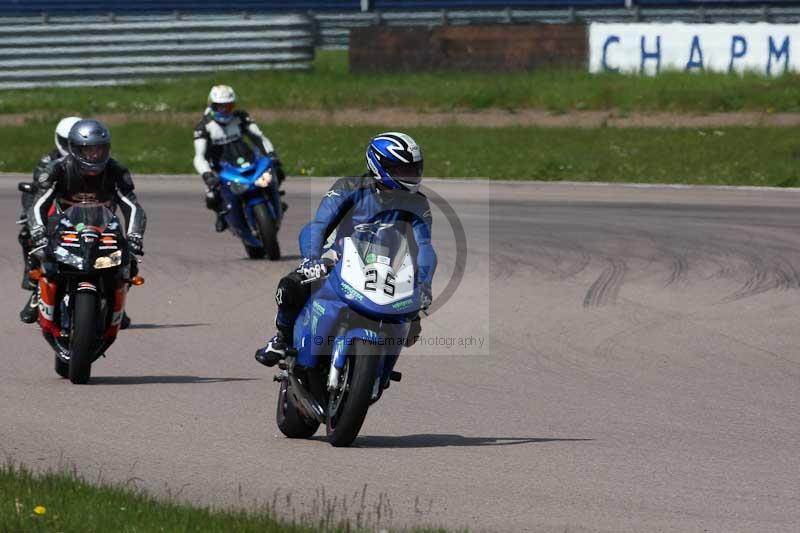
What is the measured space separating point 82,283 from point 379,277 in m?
2.82

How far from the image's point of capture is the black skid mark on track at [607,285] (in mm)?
13309

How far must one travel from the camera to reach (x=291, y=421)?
8227 mm

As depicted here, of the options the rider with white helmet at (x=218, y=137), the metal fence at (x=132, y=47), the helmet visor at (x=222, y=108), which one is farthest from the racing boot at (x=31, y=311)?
the metal fence at (x=132, y=47)

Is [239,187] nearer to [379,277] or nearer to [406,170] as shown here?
[406,170]

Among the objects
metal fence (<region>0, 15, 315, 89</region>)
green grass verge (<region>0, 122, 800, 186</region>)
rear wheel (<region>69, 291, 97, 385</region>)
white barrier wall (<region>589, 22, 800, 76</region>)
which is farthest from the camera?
metal fence (<region>0, 15, 315, 89</region>)

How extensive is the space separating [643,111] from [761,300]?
16396mm

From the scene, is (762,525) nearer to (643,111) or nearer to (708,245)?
(708,245)

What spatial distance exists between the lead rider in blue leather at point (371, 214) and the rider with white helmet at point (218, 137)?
8.73 m

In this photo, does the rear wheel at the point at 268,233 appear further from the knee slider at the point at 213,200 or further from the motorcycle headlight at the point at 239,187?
the knee slider at the point at 213,200

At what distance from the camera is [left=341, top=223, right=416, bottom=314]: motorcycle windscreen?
7.72 metres

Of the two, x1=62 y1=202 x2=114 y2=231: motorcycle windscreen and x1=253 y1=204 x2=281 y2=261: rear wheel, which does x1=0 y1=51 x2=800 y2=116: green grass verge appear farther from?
x1=62 y1=202 x2=114 y2=231: motorcycle windscreen

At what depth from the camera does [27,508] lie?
6363 mm

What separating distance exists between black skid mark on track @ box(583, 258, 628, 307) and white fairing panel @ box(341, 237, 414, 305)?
18.0ft

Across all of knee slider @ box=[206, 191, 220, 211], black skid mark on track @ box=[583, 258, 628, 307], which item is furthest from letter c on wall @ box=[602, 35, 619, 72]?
black skid mark on track @ box=[583, 258, 628, 307]
